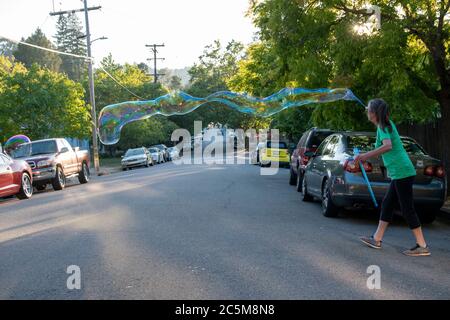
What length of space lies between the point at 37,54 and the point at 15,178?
225 feet

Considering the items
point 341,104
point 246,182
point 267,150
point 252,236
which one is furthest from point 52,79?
point 252,236

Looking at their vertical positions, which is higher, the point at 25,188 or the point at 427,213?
the point at 427,213

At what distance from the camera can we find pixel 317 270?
19.7 ft

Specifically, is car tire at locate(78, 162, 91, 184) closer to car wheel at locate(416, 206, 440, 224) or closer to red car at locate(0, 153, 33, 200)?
red car at locate(0, 153, 33, 200)

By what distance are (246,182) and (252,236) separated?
10246 mm

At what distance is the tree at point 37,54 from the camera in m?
77.1

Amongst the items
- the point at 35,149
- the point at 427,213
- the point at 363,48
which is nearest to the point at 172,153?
the point at 35,149

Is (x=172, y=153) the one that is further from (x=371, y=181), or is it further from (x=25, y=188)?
(x=371, y=181)

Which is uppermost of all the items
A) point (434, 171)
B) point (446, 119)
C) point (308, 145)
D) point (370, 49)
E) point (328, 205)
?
point (370, 49)

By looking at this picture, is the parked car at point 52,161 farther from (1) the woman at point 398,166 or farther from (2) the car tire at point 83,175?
(1) the woman at point 398,166

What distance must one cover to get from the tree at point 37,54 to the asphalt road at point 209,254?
69748 millimetres

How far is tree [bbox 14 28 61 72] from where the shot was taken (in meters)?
77.1

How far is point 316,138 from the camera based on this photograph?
612 inches
